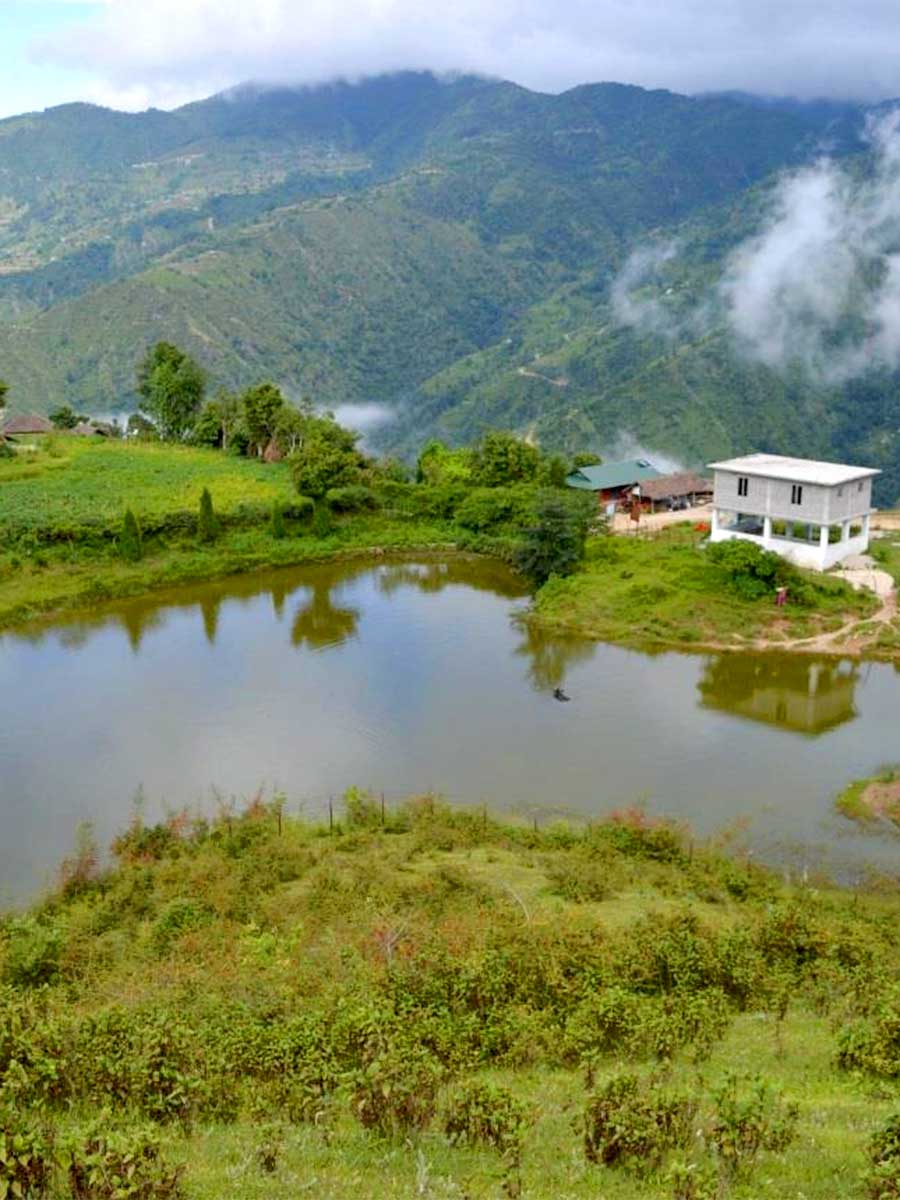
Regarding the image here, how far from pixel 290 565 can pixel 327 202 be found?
91078 millimetres

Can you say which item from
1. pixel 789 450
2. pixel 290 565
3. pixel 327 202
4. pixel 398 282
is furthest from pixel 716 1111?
pixel 327 202

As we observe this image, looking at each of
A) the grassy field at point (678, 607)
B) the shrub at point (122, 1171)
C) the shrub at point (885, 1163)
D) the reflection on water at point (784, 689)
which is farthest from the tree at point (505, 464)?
the shrub at point (122, 1171)

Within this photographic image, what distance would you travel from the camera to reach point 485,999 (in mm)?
11562

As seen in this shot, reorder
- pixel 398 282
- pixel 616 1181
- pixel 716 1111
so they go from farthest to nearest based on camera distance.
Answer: pixel 398 282 → pixel 716 1111 → pixel 616 1181

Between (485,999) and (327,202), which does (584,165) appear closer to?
(327,202)

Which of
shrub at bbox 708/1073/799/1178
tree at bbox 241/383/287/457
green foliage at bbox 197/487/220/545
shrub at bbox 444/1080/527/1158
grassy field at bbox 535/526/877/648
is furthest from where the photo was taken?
tree at bbox 241/383/287/457

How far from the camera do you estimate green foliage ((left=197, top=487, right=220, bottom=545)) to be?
121ft

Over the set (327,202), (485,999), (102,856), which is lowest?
(102,856)

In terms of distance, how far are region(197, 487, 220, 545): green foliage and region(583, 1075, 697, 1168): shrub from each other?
30559mm

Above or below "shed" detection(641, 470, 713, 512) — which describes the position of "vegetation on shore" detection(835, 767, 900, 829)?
below

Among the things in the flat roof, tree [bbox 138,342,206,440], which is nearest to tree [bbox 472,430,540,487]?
the flat roof

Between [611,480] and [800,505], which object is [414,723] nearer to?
[800,505]

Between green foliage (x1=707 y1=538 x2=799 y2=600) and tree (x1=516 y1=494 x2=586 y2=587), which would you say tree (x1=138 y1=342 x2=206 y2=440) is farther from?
green foliage (x1=707 y1=538 x2=799 y2=600)

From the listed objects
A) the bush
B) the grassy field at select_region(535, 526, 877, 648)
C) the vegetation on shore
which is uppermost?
the bush
